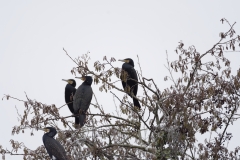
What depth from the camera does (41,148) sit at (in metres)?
8.48

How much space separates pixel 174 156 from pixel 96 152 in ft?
3.78

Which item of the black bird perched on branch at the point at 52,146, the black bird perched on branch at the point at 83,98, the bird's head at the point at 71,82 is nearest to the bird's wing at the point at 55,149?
the black bird perched on branch at the point at 52,146

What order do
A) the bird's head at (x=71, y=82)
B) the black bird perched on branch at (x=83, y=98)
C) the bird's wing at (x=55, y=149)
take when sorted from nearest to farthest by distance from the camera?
the bird's wing at (x=55, y=149), the black bird perched on branch at (x=83, y=98), the bird's head at (x=71, y=82)

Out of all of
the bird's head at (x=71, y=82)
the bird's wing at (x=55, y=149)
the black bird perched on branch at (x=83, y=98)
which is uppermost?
the bird's head at (x=71, y=82)

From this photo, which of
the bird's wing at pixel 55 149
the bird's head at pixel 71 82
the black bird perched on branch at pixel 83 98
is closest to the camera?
the bird's wing at pixel 55 149

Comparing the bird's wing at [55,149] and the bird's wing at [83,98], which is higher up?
the bird's wing at [83,98]

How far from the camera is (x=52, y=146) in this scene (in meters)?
A: 7.84

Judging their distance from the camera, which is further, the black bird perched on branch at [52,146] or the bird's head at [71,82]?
the bird's head at [71,82]

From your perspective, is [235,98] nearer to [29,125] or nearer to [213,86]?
[213,86]

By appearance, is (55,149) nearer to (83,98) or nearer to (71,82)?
(83,98)

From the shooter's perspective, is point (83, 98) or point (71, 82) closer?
point (83, 98)

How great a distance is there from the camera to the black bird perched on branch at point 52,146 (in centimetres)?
748

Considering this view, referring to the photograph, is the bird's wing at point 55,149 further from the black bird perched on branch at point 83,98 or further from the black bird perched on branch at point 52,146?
the black bird perched on branch at point 83,98

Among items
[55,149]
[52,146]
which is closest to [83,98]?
[52,146]
